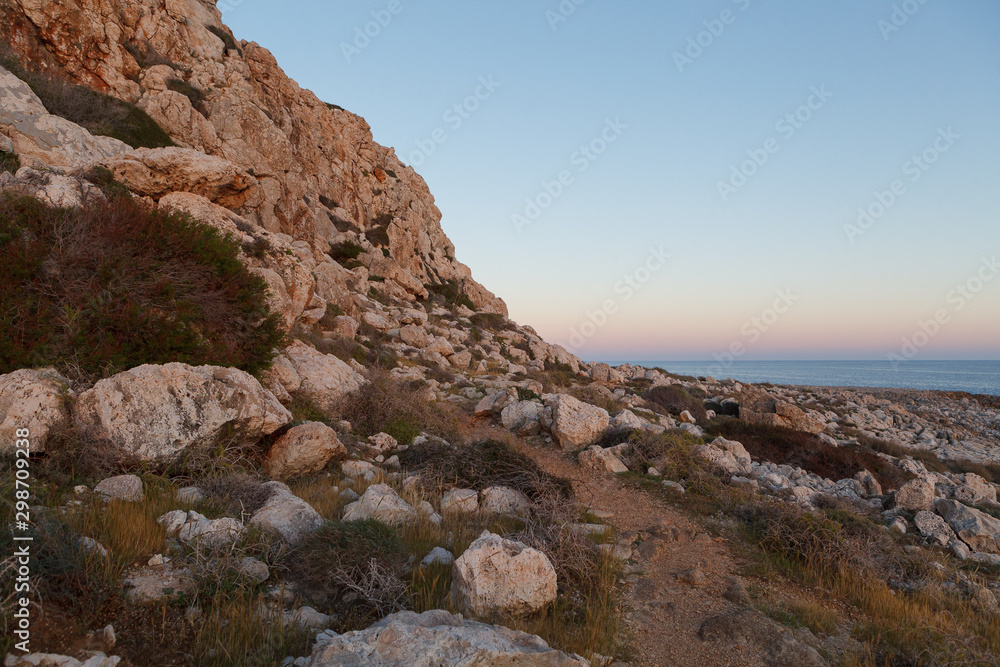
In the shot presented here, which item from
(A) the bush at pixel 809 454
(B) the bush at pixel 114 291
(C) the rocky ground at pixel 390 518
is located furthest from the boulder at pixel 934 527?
(B) the bush at pixel 114 291

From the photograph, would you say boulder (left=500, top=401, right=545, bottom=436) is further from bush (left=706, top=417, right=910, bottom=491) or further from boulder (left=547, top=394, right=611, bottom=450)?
bush (left=706, top=417, right=910, bottom=491)

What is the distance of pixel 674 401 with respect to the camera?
821 inches

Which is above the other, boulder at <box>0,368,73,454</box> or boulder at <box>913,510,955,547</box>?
boulder at <box>0,368,73,454</box>

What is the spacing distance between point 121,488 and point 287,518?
1637 millimetres

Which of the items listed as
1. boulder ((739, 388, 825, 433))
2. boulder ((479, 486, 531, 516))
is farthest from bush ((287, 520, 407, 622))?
boulder ((739, 388, 825, 433))

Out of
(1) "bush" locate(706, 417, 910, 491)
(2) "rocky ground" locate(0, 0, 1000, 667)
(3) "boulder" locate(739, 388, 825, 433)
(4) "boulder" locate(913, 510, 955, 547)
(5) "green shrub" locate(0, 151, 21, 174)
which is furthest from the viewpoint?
(3) "boulder" locate(739, 388, 825, 433)

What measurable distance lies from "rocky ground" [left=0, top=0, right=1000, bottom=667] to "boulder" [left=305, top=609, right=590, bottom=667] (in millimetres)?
16

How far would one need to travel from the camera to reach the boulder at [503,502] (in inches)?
251

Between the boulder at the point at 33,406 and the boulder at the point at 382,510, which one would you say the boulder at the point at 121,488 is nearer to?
the boulder at the point at 33,406

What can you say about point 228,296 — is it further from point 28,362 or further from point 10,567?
point 10,567

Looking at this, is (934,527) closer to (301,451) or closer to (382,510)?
(382,510)

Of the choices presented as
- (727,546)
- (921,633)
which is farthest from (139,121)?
(921,633)

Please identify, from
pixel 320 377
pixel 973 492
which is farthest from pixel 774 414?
pixel 320 377

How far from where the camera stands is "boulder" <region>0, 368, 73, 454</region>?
16.3 feet
